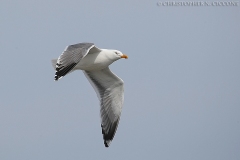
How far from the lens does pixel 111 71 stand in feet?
46.6

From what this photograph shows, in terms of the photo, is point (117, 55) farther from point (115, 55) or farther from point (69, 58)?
point (69, 58)

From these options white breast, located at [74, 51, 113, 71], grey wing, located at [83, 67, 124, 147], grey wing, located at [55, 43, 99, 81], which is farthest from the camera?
grey wing, located at [83, 67, 124, 147]

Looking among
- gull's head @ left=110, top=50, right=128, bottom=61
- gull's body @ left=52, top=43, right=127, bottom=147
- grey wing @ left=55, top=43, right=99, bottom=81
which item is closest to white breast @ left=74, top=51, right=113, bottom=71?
gull's body @ left=52, top=43, right=127, bottom=147

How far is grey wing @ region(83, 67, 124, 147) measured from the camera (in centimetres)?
1432

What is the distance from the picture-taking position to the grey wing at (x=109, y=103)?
14.3m

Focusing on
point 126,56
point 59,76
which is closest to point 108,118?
point 126,56

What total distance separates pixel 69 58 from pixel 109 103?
2323mm

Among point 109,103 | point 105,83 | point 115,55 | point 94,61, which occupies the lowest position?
point 109,103

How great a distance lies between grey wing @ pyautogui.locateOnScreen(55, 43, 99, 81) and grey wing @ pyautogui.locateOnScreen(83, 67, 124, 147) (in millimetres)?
1734

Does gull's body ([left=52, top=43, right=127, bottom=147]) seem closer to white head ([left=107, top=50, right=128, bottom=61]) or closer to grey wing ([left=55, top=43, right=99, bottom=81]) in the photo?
white head ([left=107, top=50, right=128, bottom=61])

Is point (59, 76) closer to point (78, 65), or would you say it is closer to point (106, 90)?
point (78, 65)

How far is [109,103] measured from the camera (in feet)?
47.2

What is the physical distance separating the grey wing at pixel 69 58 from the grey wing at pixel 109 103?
173cm

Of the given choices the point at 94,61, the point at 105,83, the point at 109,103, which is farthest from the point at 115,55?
the point at 109,103
